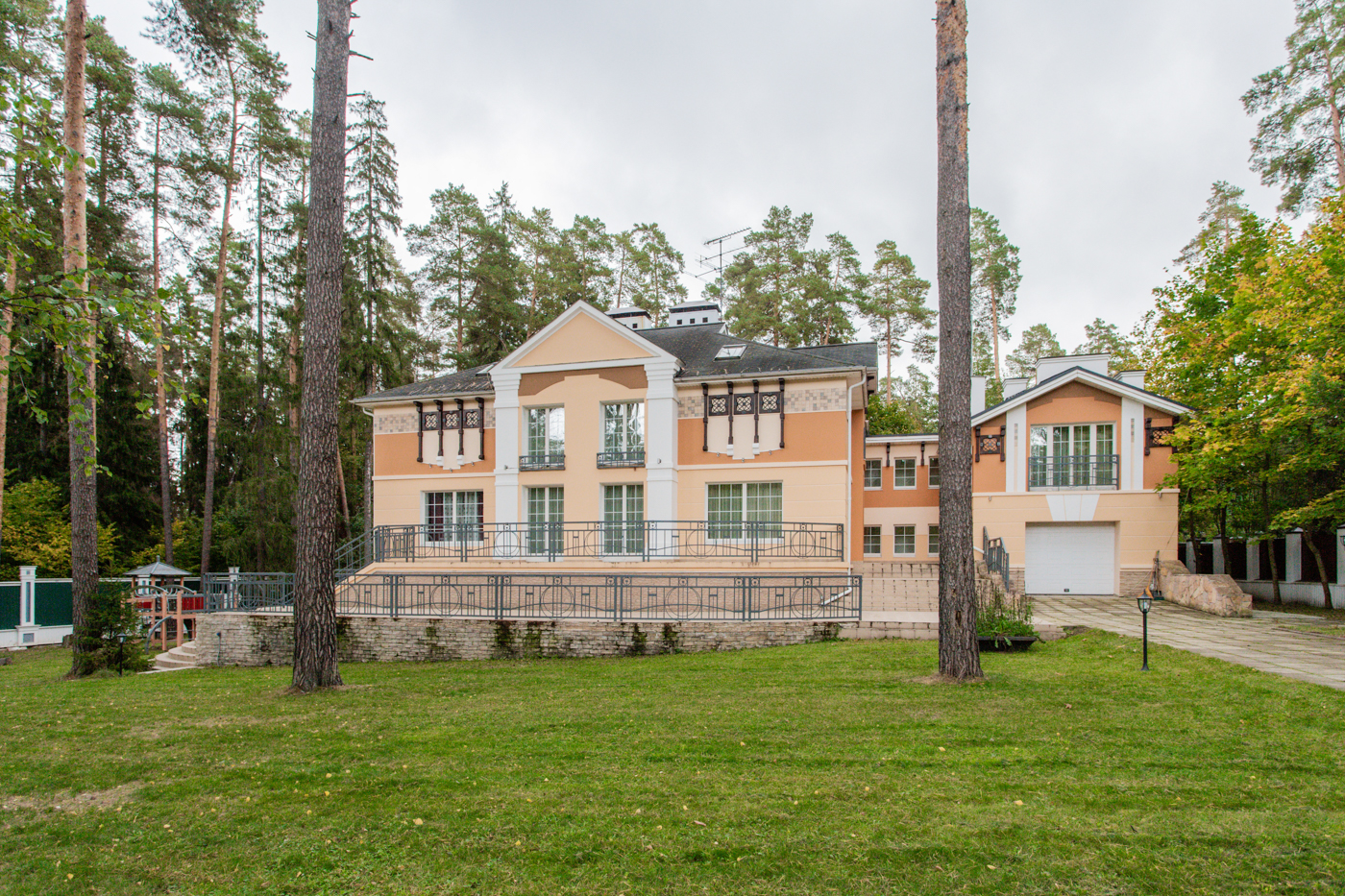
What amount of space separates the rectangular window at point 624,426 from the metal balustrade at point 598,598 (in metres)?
4.66

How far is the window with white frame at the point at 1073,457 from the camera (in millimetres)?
18391

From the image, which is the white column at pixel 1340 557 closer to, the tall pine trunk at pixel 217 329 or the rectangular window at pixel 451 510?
the rectangular window at pixel 451 510

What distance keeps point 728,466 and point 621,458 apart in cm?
289

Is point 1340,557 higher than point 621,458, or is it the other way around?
point 621,458

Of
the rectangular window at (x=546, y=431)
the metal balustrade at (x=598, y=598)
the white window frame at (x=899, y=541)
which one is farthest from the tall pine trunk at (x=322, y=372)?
the white window frame at (x=899, y=541)

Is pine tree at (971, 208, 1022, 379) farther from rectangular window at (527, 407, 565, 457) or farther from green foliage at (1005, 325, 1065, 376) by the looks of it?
rectangular window at (527, 407, 565, 457)

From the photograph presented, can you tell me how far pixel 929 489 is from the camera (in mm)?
21906

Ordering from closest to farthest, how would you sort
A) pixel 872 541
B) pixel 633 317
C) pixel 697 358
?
pixel 697 358 < pixel 872 541 < pixel 633 317

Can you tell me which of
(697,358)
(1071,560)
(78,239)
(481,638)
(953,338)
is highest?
(78,239)

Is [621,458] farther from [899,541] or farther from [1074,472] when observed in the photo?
[1074,472]

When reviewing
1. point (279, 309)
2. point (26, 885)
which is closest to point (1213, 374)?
point (26, 885)

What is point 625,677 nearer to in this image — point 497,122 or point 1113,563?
point 497,122

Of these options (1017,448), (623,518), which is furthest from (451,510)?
(1017,448)

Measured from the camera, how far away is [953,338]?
8250mm
